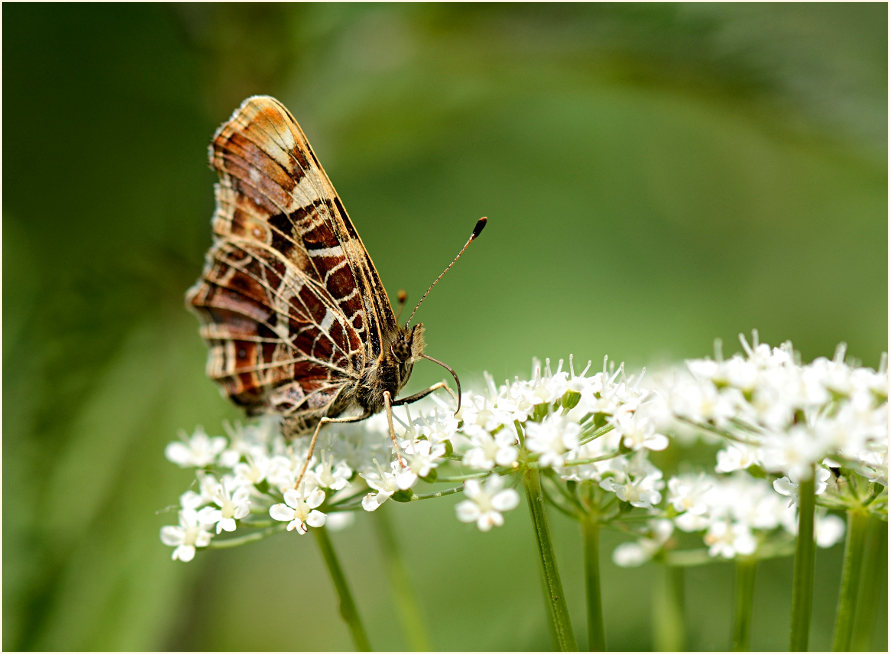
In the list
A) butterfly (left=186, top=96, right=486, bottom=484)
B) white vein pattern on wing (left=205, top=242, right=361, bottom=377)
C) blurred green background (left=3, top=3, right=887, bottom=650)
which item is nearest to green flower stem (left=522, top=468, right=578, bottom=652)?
butterfly (left=186, top=96, right=486, bottom=484)

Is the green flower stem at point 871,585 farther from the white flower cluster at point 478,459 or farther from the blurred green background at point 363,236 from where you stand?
the blurred green background at point 363,236

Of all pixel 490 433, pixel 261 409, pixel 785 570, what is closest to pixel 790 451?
pixel 490 433

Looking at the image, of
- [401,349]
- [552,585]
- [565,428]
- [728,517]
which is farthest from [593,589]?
[401,349]

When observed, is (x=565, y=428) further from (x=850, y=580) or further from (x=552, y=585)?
(x=850, y=580)

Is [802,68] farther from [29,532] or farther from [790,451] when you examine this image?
[29,532]

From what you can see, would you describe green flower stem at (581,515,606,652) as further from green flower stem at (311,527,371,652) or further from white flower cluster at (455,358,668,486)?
green flower stem at (311,527,371,652)

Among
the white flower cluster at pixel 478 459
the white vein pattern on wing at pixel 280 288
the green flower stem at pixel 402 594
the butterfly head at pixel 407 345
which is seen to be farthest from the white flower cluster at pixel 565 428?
the white vein pattern on wing at pixel 280 288
